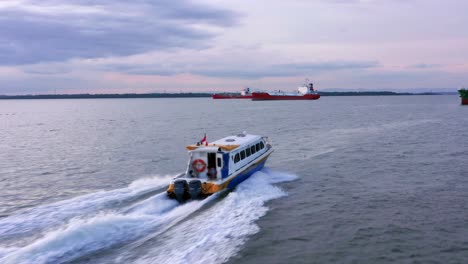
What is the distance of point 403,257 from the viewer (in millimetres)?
14062

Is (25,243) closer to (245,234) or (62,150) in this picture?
(245,234)

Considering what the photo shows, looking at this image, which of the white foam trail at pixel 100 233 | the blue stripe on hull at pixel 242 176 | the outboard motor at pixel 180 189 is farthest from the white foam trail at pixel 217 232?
the outboard motor at pixel 180 189

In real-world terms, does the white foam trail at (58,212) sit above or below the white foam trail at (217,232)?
above

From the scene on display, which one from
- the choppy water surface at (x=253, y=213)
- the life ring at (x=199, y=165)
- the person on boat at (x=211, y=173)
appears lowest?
the choppy water surface at (x=253, y=213)

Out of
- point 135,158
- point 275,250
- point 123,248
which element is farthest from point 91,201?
point 135,158

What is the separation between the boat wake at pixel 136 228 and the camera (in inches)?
538

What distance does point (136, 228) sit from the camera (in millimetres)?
16172

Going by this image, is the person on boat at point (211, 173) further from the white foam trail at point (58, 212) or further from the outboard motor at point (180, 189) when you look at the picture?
the white foam trail at point (58, 212)

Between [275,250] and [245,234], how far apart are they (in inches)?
73.9

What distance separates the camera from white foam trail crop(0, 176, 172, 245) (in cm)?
1630

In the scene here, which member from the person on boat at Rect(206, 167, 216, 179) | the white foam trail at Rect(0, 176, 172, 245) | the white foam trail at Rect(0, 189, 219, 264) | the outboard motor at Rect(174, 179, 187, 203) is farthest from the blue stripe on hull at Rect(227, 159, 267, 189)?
the white foam trail at Rect(0, 176, 172, 245)

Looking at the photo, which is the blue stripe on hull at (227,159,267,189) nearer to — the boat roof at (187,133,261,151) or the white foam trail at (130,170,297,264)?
the white foam trail at (130,170,297,264)

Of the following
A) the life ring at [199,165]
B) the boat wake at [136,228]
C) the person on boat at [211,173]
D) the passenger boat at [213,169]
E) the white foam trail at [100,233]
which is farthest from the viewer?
the life ring at [199,165]

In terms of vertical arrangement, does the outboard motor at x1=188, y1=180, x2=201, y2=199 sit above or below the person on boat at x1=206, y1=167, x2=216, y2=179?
below
